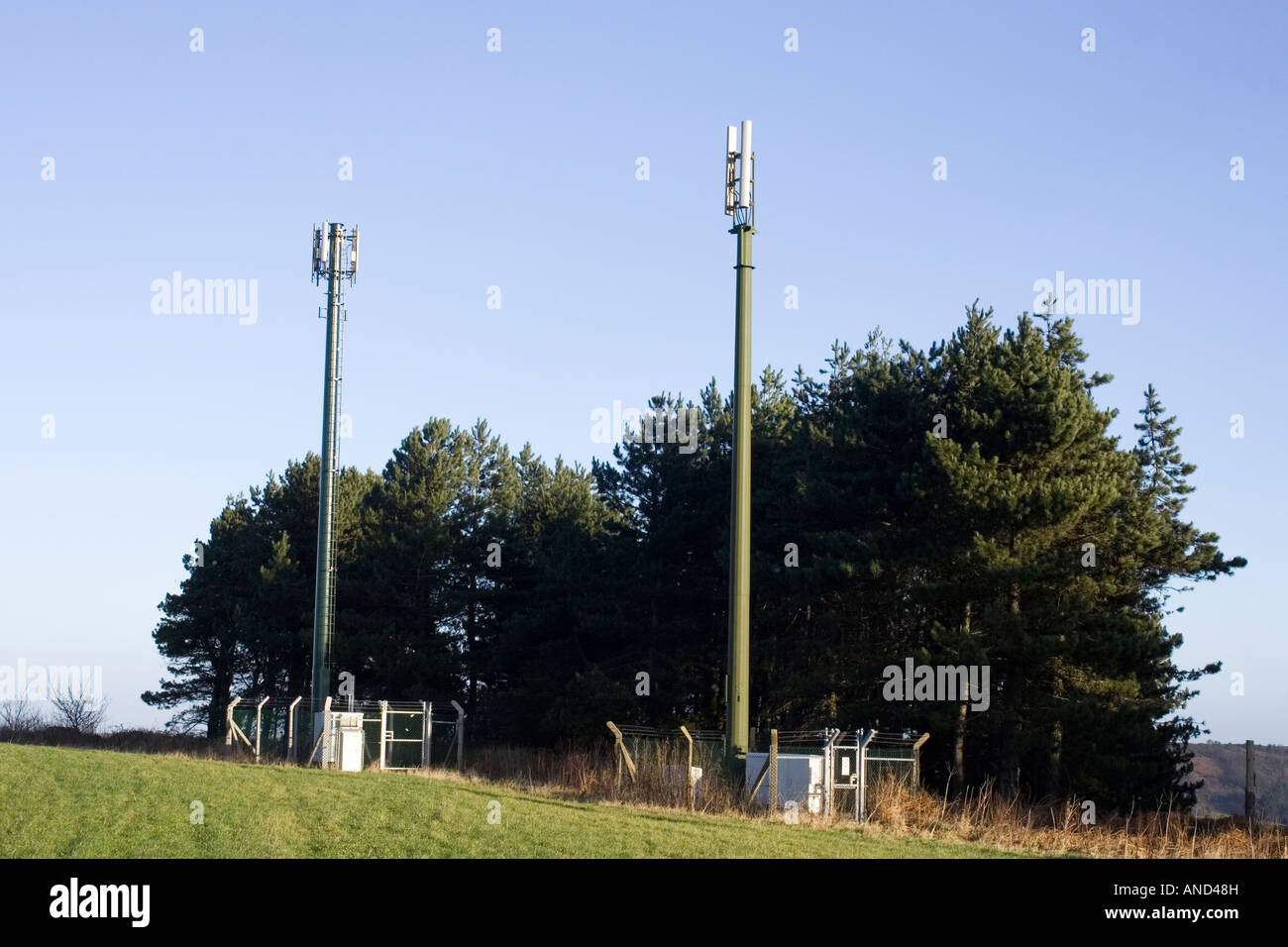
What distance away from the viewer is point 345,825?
17891 mm

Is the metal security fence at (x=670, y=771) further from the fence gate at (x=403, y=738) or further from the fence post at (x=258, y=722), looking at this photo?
the fence post at (x=258, y=722)

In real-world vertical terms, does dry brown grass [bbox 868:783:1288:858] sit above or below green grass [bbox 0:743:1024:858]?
below

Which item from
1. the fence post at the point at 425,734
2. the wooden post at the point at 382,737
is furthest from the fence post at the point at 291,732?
the fence post at the point at 425,734

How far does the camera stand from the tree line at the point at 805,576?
34.5 meters

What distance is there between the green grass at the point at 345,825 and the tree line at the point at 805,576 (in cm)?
1451

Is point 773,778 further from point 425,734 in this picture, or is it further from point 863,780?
point 425,734

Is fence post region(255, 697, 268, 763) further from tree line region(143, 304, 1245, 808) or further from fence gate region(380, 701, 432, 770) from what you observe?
tree line region(143, 304, 1245, 808)

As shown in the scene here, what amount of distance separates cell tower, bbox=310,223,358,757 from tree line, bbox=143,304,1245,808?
8.72m

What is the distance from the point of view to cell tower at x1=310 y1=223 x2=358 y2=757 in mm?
40906

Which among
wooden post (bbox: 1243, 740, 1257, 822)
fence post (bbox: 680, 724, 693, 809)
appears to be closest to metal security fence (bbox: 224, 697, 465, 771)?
fence post (bbox: 680, 724, 693, 809)

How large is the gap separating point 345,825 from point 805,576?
21.8 m

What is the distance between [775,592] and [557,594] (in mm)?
10387
